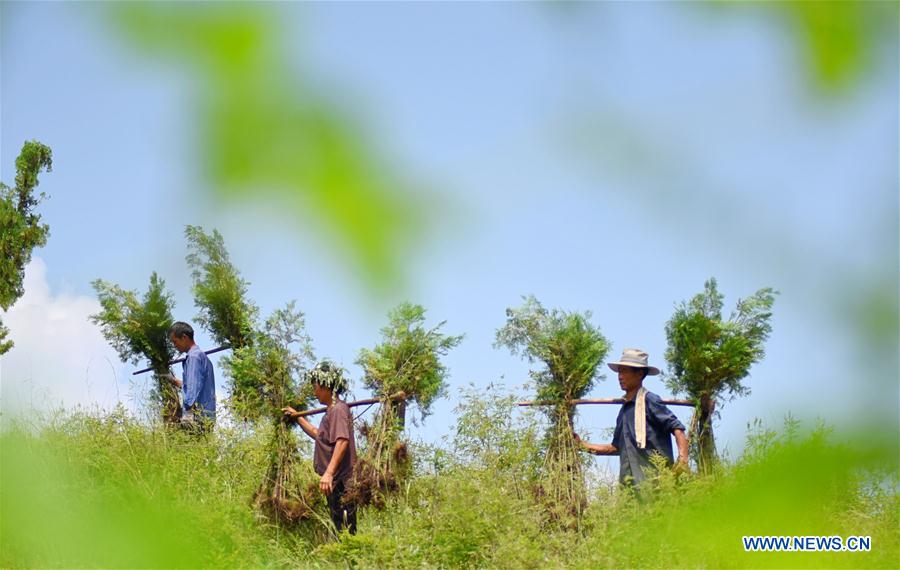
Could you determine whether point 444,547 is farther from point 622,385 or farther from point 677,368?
point 677,368

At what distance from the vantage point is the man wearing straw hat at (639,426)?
516 cm

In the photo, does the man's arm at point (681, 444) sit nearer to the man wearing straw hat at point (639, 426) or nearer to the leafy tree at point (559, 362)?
the man wearing straw hat at point (639, 426)

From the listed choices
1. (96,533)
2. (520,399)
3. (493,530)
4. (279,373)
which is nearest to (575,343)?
(520,399)

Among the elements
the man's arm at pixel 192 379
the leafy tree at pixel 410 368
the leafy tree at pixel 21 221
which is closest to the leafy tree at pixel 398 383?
the leafy tree at pixel 410 368

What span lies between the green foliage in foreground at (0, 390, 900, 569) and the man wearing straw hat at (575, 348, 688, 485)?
19 centimetres

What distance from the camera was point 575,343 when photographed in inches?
241

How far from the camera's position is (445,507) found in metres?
5.45

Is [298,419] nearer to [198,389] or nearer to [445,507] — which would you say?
[198,389]

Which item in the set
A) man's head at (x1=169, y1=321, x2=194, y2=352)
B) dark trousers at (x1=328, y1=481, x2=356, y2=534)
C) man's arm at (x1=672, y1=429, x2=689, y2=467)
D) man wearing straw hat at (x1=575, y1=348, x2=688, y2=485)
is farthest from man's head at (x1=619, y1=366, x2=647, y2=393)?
man's head at (x1=169, y1=321, x2=194, y2=352)

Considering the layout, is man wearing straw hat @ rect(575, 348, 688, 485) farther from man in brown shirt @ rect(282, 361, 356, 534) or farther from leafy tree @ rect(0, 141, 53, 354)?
leafy tree @ rect(0, 141, 53, 354)

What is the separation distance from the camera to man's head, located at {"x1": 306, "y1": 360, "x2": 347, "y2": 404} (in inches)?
225

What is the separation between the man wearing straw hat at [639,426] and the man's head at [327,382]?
1574mm

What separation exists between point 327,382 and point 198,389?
50.2 inches

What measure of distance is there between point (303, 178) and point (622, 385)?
5104mm
